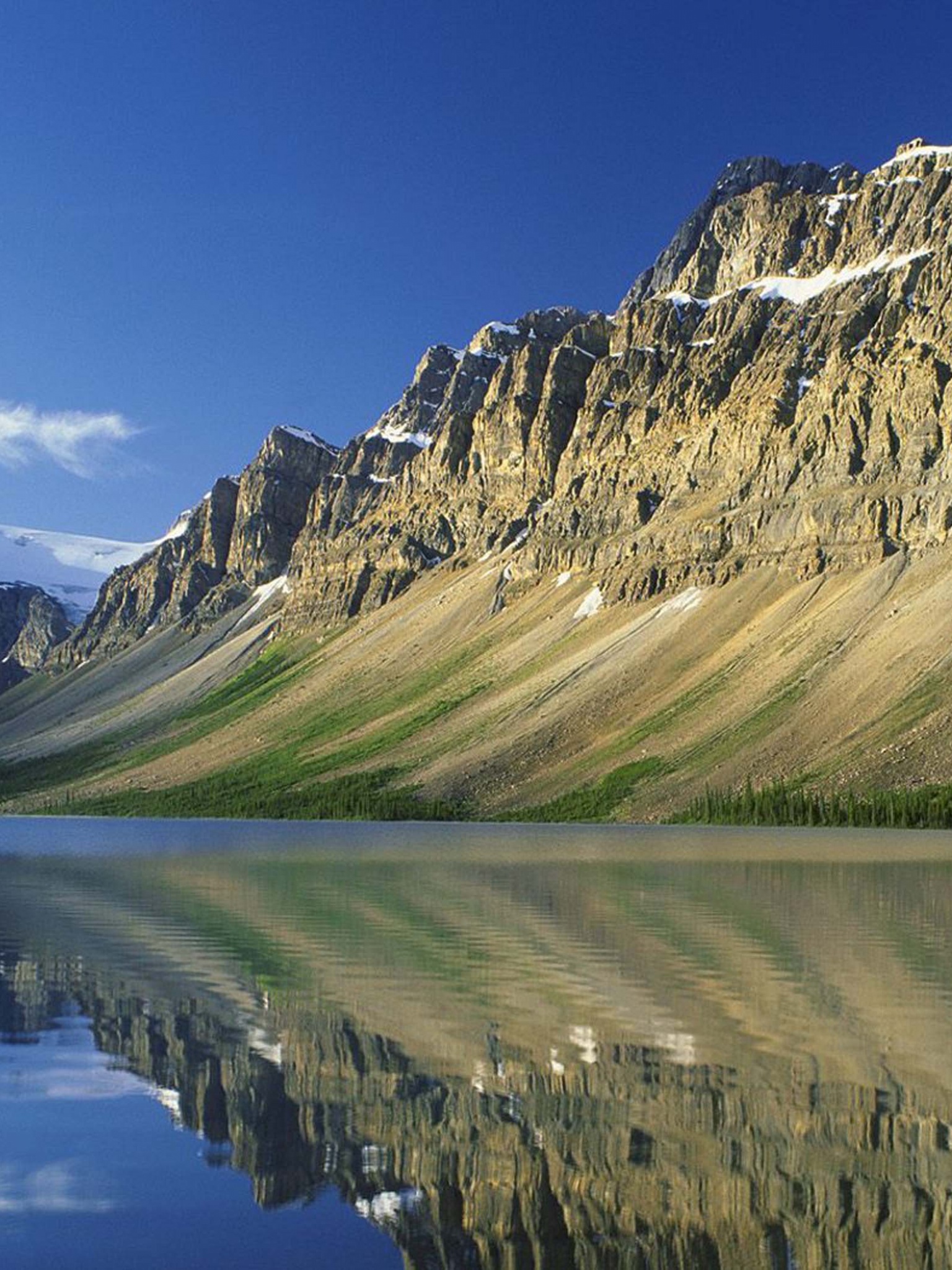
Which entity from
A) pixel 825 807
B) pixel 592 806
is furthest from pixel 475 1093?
pixel 592 806

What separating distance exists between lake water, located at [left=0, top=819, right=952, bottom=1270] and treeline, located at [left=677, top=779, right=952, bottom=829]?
114 metres

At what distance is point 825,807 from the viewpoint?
167 m

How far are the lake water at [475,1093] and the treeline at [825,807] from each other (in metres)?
114

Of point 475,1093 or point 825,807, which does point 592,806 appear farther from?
point 475,1093

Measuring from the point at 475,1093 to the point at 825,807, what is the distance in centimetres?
15216

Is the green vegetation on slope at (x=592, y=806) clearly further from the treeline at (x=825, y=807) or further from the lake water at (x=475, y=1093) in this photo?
the lake water at (x=475, y=1093)

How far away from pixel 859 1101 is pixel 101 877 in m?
61.6

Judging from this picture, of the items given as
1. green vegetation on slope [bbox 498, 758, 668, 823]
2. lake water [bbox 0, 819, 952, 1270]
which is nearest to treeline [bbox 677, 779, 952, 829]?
green vegetation on slope [bbox 498, 758, 668, 823]

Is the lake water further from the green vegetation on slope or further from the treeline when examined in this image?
the green vegetation on slope

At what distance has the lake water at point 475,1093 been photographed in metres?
15.7

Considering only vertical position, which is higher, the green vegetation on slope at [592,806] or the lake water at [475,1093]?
the green vegetation on slope at [592,806]

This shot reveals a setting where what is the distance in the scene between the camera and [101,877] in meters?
76.3

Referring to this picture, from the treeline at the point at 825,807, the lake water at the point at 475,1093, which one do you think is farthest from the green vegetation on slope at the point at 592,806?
the lake water at the point at 475,1093

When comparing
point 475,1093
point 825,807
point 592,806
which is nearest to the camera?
point 475,1093
